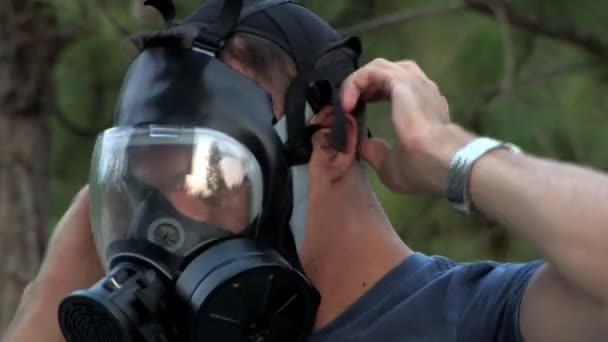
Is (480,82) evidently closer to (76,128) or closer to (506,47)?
(506,47)

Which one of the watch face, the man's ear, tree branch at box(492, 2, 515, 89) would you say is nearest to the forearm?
the man's ear

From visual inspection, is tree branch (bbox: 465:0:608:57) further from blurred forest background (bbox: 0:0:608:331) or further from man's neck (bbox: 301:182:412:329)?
man's neck (bbox: 301:182:412:329)

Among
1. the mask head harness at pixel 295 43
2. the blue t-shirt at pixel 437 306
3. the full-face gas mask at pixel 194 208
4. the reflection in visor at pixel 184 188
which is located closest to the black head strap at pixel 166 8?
the mask head harness at pixel 295 43

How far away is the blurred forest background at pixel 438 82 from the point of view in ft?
20.4

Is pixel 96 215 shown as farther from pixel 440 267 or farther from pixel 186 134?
pixel 440 267

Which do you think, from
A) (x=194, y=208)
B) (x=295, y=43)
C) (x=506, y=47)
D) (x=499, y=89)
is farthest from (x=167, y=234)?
(x=499, y=89)

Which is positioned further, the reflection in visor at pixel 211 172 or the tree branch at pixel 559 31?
the tree branch at pixel 559 31

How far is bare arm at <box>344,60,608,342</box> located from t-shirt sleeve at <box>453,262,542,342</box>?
0.03 metres

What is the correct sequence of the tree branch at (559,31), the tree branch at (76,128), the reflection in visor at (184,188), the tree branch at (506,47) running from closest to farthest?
the reflection in visor at (184,188), the tree branch at (506,47), the tree branch at (559,31), the tree branch at (76,128)

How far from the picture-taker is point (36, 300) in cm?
339

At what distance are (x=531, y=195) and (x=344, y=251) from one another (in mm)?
566

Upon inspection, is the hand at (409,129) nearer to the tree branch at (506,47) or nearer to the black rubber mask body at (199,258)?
the black rubber mask body at (199,258)

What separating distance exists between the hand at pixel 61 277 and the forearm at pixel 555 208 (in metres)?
1.06

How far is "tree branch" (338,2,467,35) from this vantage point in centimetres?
611
